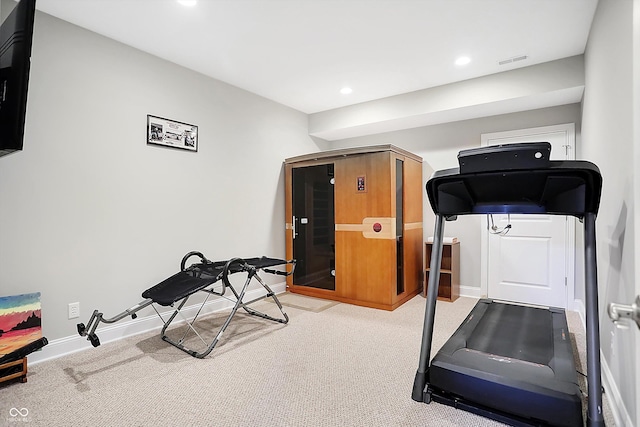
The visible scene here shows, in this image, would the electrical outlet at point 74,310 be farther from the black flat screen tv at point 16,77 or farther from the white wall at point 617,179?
the white wall at point 617,179

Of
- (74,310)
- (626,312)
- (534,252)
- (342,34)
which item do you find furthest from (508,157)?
(74,310)

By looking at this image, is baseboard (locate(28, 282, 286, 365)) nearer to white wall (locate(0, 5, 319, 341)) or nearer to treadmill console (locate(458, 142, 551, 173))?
white wall (locate(0, 5, 319, 341))

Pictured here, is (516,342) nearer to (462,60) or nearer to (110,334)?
(462,60)

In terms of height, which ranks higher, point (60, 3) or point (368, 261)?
point (60, 3)

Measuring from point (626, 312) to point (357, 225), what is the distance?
3264 millimetres

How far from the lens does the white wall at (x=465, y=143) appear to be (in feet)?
13.2

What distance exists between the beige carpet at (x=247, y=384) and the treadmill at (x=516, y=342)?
18 centimetres

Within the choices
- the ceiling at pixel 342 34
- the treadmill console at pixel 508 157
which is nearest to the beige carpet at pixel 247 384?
the treadmill console at pixel 508 157

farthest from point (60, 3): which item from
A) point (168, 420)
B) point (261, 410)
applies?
point (261, 410)

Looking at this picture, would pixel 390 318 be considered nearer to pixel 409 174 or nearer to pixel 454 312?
pixel 454 312

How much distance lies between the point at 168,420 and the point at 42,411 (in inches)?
30.7

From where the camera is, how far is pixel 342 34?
2.91 meters

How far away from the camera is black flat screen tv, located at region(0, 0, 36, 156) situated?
1.64 metres

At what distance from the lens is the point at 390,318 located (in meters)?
3.56
